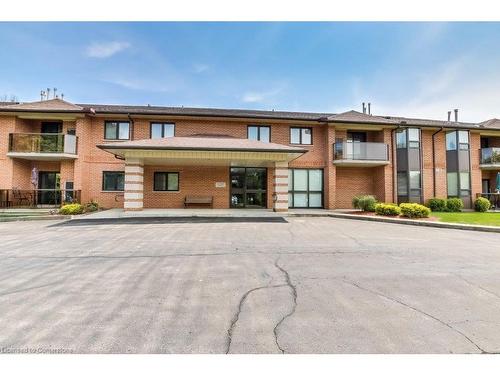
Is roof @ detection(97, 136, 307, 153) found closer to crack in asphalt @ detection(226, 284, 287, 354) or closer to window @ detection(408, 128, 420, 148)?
window @ detection(408, 128, 420, 148)

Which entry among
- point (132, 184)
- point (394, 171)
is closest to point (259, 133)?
point (132, 184)

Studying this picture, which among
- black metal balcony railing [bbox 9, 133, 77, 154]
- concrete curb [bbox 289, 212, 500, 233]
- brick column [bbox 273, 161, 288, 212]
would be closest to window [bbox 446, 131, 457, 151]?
concrete curb [bbox 289, 212, 500, 233]

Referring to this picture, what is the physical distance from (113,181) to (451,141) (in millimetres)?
25631

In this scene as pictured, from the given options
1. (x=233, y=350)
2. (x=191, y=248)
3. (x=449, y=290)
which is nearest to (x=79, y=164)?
(x=191, y=248)

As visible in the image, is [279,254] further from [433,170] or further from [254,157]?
[433,170]

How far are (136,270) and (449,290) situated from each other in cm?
578

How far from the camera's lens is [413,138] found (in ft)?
63.3

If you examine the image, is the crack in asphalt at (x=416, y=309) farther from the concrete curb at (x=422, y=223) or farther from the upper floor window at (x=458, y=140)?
the upper floor window at (x=458, y=140)

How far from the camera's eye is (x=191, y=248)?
7.21m

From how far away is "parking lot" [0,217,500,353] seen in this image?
275 centimetres

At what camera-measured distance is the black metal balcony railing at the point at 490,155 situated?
20.0 metres

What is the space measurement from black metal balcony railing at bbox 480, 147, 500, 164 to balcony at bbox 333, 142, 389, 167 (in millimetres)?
8886

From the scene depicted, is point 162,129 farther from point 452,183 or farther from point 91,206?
point 452,183

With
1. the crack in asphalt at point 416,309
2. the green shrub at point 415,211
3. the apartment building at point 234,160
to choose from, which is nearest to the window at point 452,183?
the apartment building at point 234,160
